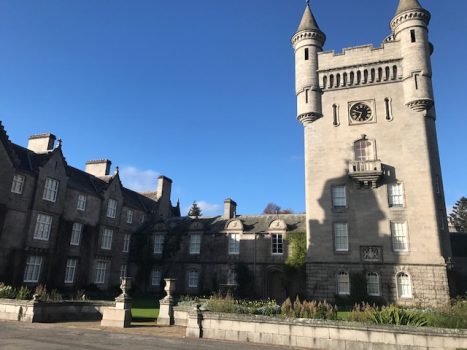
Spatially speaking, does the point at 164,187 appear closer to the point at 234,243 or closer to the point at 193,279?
the point at 193,279

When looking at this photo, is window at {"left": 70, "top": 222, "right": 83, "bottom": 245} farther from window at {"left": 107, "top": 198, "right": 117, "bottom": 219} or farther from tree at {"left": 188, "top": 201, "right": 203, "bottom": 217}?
tree at {"left": 188, "top": 201, "right": 203, "bottom": 217}

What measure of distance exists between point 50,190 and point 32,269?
254 inches

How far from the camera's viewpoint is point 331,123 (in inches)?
1246

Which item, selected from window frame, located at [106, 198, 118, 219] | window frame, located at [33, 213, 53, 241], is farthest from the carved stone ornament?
window frame, located at [33, 213, 53, 241]

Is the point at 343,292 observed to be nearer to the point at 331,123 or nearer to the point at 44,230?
the point at 331,123

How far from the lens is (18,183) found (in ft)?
92.8

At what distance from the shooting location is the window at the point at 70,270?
3200 cm

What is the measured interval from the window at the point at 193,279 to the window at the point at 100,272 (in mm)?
8324

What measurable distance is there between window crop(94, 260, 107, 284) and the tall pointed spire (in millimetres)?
29078

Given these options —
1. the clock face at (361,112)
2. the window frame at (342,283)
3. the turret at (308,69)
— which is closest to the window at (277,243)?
the window frame at (342,283)

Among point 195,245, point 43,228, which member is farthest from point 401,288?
point 43,228

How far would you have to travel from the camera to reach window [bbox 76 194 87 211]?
3383 centimetres

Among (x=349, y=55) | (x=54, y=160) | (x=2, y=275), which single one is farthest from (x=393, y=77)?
(x=2, y=275)

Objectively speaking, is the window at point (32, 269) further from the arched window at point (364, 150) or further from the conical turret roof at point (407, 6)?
the conical turret roof at point (407, 6)
